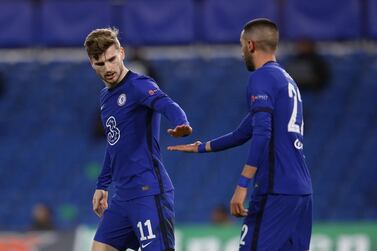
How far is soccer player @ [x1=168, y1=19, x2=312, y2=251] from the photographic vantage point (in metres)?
7.14

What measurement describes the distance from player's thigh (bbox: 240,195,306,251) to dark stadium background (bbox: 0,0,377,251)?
7770 mm

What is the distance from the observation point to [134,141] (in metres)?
7.61

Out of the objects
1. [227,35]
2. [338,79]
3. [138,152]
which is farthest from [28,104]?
[138,152]

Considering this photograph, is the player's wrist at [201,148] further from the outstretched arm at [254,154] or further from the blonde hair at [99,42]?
the blonde hair at [99,42]

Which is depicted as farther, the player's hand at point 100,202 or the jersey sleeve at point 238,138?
the player's hand at point 100,202

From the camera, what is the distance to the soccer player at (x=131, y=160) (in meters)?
7.54

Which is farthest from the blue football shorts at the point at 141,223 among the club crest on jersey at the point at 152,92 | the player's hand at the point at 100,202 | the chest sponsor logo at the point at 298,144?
the chest sponsor logo at the point at 298,144

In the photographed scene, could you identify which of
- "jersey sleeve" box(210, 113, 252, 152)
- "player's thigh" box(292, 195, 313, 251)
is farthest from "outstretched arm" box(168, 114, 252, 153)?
"player's thigh" box(292, 195, 313, 251)

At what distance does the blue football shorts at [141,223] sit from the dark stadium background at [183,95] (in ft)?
24.7

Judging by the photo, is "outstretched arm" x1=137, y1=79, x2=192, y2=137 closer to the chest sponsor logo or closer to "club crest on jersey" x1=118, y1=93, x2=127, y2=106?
"club crest on jersey" x1=118, y1=93, x2=127, y2=106

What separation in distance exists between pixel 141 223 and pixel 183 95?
996cm

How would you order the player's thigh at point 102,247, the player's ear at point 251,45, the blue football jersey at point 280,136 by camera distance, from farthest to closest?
the player's thigh at point 102,247 < the player's ear at point 251,45 < the blue football jersey at point 280,136

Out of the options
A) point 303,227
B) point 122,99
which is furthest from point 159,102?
point 303,227

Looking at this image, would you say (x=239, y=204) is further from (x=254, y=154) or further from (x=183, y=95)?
(x=183, y=95)
